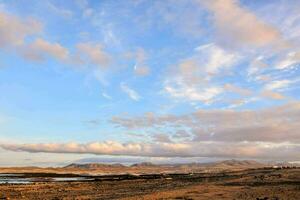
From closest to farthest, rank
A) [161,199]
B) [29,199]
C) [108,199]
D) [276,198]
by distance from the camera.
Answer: [276,198] → [161,199] → [108,199] → [29,199]

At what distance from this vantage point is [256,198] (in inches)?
1304

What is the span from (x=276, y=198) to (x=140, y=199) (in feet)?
36.3

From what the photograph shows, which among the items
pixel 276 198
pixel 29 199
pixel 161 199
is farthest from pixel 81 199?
pixel 276 198

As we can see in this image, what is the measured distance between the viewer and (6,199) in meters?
41.6

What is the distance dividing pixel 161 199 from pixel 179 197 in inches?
77.8

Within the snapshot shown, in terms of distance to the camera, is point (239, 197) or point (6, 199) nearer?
point (239, 197)

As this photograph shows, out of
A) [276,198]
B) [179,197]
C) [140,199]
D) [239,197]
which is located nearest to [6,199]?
[140,199]

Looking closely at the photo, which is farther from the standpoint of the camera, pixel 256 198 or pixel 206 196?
pixel 206 196

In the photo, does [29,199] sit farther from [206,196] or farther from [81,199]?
[206,196]

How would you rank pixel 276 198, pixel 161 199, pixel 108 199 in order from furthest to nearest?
pixel 108 199, pixel 161 199, pixel 276 198

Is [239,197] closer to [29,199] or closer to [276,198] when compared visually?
[276,198]

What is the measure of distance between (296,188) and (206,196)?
905cm

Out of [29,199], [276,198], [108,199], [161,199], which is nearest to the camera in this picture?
[276,198]

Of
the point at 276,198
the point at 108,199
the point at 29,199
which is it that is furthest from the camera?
the point at 29,199
